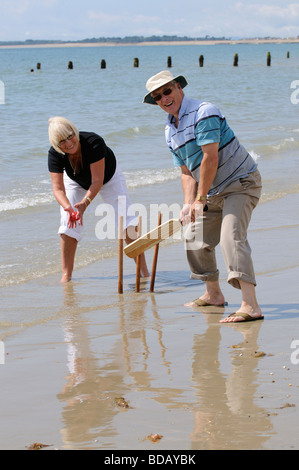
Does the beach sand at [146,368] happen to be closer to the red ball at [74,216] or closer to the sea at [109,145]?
the red ball at [74,216]

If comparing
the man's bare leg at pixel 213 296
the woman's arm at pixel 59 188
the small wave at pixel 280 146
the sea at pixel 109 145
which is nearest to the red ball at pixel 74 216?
the woman's arm at pixel 59 188

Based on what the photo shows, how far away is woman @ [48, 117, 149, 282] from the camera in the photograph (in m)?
6.09

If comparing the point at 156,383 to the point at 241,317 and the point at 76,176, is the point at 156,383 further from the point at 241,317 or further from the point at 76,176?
the point at 76,176

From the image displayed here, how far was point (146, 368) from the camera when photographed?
450 cm

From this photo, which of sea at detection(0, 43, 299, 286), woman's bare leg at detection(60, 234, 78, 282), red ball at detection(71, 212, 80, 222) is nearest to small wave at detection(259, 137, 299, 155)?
sea at detection(0, 43, 299, 286)

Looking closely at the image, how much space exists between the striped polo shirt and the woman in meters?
1.10

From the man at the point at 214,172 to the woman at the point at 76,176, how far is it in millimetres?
997

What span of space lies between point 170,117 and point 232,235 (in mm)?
914

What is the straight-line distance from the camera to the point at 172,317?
5684 mm

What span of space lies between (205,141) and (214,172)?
22cm

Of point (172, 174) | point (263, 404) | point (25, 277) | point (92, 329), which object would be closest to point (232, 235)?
point (92, 329)

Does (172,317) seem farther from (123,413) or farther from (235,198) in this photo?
(123,413)

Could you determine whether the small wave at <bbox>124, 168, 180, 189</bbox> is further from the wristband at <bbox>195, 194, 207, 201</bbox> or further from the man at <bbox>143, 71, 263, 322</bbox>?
the wristband at <bbox>195, 194, 207, 201</bbox>

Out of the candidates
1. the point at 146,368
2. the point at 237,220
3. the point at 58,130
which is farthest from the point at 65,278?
the point at 146,368
